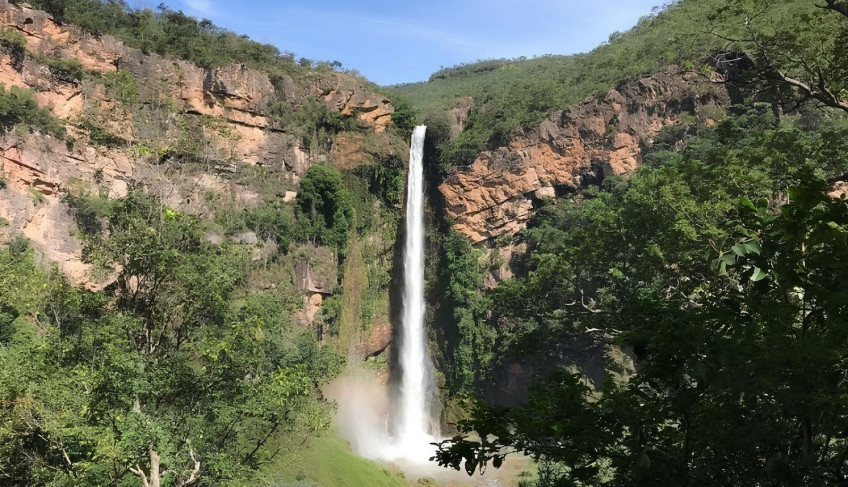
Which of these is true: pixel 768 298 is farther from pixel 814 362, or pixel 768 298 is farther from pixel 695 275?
pixel 695 275

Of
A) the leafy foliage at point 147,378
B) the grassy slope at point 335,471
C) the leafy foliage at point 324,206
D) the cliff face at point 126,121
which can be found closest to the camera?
the leafy foliage at point 147,378

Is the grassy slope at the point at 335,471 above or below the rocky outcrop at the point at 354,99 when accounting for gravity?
below

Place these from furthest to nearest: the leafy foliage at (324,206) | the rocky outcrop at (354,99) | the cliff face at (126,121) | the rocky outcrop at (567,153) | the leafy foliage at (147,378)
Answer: the rocky outcrop at (354,99) → the leafy foliage at (324,206) → the rocky outcrop at (567,153) → the cliff face at (126,121) → the leafy foliage at (147,378)

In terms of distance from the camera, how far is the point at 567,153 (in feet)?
107

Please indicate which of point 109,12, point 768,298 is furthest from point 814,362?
point 109,12

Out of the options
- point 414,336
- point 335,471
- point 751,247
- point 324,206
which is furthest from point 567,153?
point 751,247

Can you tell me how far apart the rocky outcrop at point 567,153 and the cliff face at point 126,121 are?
883 cm

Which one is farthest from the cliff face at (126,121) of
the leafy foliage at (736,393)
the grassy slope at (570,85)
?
the leafy foliage at (736,393)

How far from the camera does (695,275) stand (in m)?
13.0

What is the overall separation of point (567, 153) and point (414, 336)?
526 inches

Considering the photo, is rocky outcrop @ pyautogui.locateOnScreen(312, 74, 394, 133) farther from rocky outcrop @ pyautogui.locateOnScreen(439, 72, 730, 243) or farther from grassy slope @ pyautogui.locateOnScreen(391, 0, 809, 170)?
rocky outcrop @ pyautogui.locateOnScreen(439, 72, 730, 243)

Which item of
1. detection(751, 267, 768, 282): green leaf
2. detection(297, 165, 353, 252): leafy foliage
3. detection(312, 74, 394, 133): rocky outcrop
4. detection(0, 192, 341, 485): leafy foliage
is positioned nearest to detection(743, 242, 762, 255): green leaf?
detection(751, 267, 768, 282): green leaf

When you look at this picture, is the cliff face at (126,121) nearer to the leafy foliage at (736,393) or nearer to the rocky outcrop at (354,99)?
the rocky outcrop at (354,99)

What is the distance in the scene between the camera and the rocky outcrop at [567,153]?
99.6 ft
